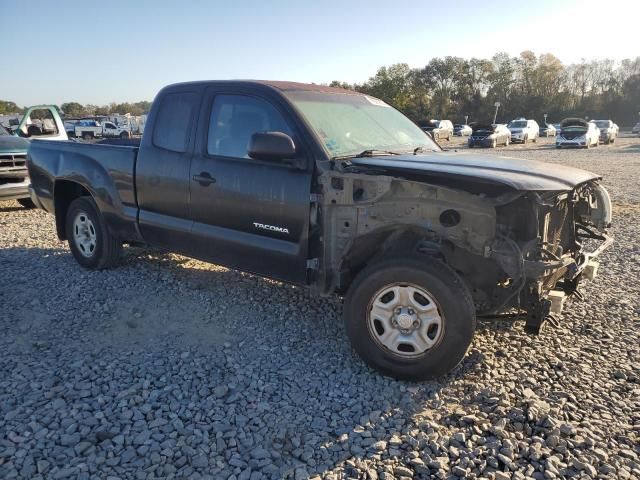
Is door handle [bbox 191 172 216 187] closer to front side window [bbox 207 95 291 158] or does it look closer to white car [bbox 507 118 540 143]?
front side window [bbox 207 95 291 158]

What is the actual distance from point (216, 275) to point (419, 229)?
2.85 metres

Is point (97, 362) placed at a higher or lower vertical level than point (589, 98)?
lower

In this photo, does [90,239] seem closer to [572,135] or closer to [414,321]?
[414,321]

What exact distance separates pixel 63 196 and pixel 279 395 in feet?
13.5

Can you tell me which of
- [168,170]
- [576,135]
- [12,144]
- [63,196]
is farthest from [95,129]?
[168,170]

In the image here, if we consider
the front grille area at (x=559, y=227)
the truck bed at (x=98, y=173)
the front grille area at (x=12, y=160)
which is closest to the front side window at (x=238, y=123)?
the truck bed at (x=98, y=173)

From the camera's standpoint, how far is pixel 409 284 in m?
3.23

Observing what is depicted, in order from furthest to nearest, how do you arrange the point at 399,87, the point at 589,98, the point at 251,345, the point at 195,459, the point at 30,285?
the point at 589,98 → the point at 399,87 → the point at 30,285 → the point at 251,345 → the point at 195,459

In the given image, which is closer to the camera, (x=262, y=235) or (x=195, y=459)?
(x=195, y=459)

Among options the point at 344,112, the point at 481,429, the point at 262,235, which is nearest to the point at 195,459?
the point at 481,429

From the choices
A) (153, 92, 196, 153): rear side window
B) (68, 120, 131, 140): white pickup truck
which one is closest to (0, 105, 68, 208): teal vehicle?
(153, 92, 196, 153): rear side window

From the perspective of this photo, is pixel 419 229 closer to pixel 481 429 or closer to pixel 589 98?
pixel 481 429

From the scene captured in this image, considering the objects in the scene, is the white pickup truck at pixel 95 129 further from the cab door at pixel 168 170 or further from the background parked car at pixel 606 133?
the cab door at pixel 168 170

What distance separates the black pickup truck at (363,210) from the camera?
3184mm
